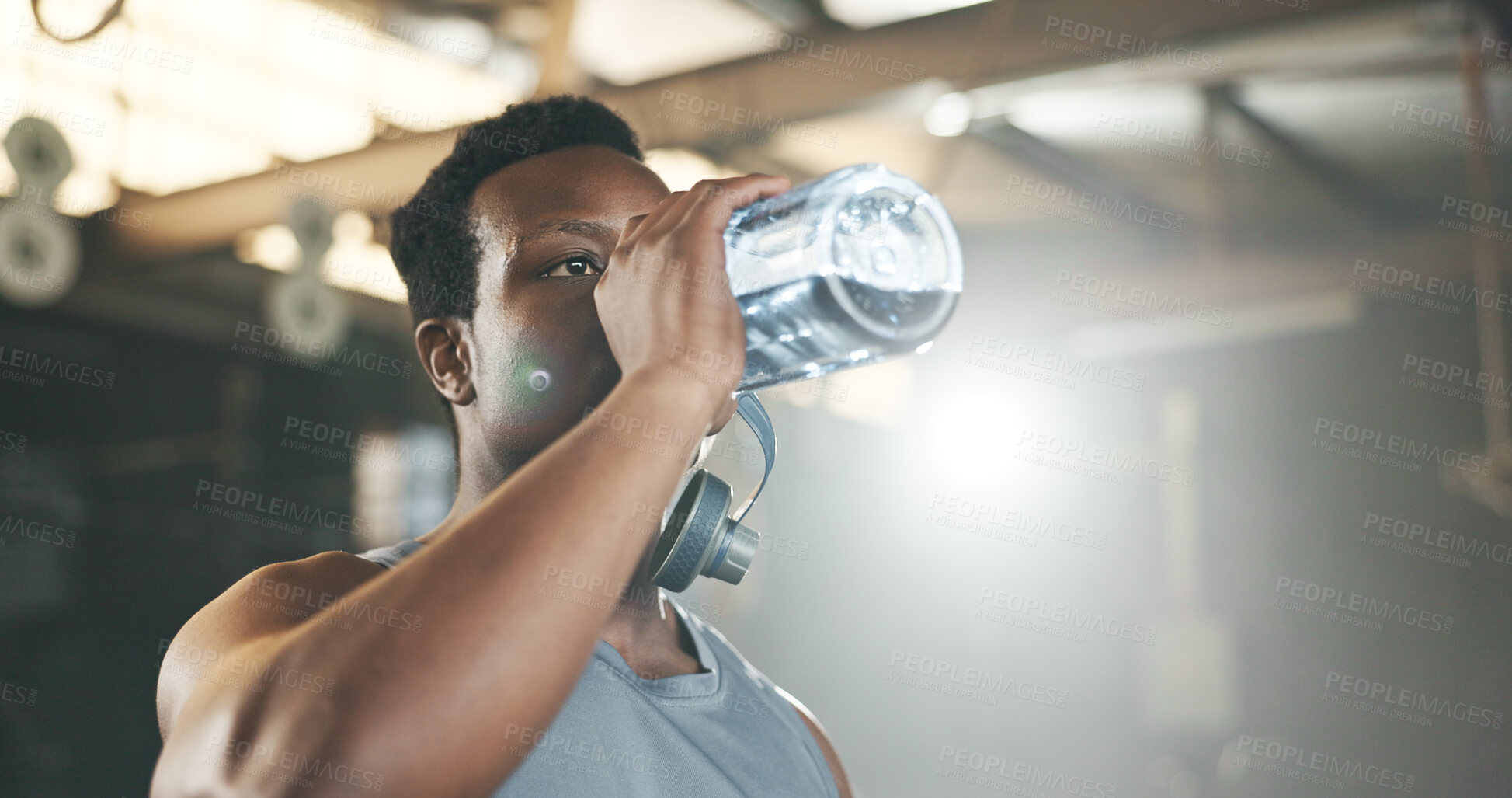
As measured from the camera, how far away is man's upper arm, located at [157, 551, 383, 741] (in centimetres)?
77

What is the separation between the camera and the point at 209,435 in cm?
597

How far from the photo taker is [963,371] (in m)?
5.51

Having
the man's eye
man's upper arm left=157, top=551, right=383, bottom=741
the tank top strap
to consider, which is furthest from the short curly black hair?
man's upper arm left=157, top=551, right=383, bottom=741

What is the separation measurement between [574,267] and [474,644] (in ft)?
1.80

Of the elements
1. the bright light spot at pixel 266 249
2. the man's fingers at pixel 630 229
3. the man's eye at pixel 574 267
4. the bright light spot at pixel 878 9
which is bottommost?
the bright light spot at pixel 266 249

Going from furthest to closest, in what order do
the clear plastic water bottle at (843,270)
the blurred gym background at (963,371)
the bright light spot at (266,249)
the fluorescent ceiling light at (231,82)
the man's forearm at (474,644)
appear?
the bright light spot at (266,249)
the fluorescent ceiling light at (231,82)
the blurred gym background at (963,371)
the clear plastic water bottle at (843,270)
the man's forearm at (474,644)

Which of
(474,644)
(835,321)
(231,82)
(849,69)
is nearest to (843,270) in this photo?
(835,321)

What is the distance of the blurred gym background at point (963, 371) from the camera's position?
393cm

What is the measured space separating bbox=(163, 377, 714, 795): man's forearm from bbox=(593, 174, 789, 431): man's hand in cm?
9

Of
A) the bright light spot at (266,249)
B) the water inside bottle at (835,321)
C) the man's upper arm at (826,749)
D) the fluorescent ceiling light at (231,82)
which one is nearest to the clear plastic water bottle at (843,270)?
the water inside bottle at (835,321)

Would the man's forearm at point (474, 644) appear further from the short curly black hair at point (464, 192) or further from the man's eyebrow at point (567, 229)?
the short curly black hair at point (464, 192)

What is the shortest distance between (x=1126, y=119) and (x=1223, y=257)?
1.22 m

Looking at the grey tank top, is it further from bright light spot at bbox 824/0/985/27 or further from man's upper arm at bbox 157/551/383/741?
bright light spot at bbox 824/0/985/27

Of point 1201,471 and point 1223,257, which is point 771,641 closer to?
point 1201,471
